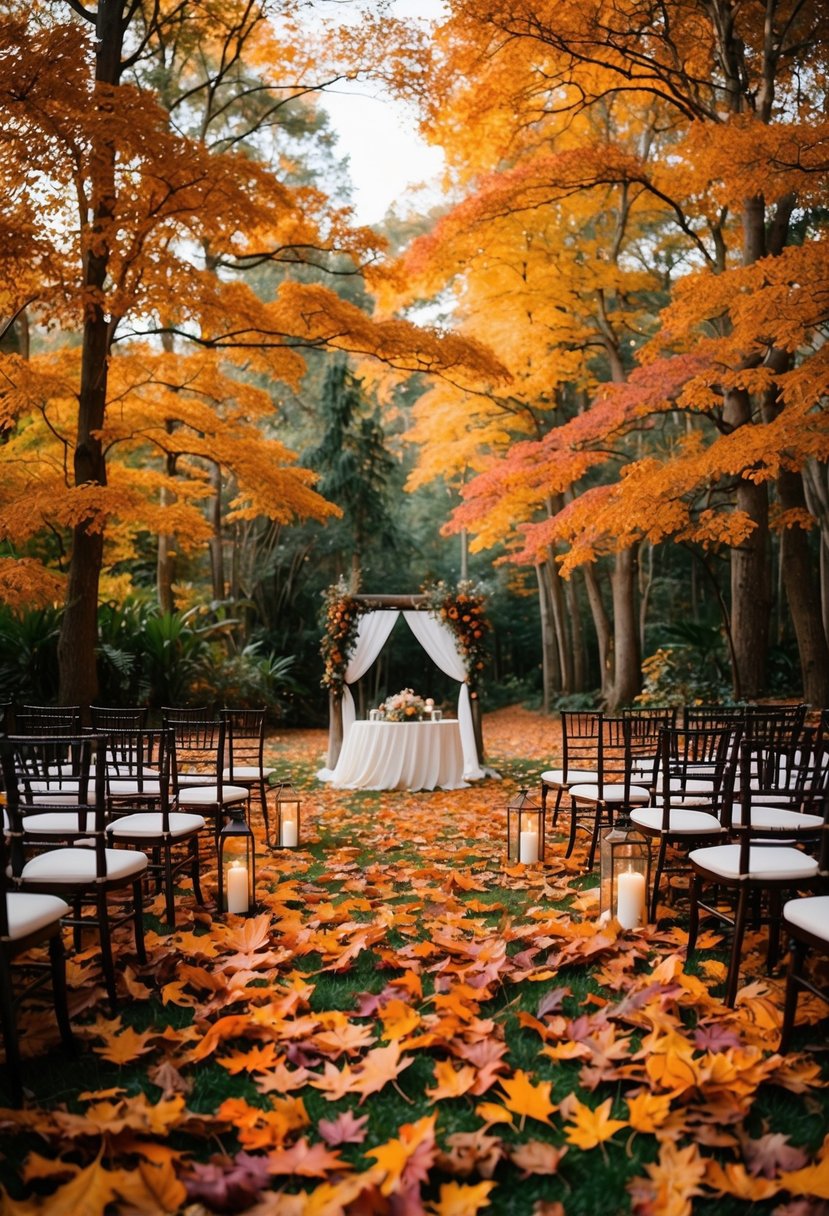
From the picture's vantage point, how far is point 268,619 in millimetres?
19250

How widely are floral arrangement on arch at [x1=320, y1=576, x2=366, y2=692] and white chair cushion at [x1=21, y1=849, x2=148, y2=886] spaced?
6.82 metres

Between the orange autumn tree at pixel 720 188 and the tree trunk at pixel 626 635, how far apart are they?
2565mm

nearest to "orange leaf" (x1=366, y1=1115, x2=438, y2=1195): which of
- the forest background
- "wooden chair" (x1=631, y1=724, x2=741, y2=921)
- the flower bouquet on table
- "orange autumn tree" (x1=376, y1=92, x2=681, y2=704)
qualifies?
"wooden chair" (x1=631, y1=724, x2=741, y2=921)

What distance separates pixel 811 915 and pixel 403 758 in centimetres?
677

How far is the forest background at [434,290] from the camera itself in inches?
276

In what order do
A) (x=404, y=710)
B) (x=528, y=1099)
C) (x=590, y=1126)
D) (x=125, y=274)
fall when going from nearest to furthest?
(x=590, y=1126)
(x=528, y=1099)
(x=125, y=274)
(x=404, y=710)

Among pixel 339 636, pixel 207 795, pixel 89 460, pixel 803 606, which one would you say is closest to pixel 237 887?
pixel 207 795

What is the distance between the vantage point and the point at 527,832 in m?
5.44

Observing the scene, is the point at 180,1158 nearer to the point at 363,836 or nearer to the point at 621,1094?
the point at 621,1094

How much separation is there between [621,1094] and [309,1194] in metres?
0.92

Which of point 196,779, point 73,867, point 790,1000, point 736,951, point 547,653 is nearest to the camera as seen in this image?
point 790,1000

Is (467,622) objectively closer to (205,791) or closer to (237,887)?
(205,791)

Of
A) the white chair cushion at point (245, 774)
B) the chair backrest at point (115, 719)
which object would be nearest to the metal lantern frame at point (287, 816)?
the white chair cushion at point (245, 774)

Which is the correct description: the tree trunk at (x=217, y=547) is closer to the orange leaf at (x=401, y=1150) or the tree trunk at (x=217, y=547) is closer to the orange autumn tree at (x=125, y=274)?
the orange autumn tree at (x=125, y=274)
